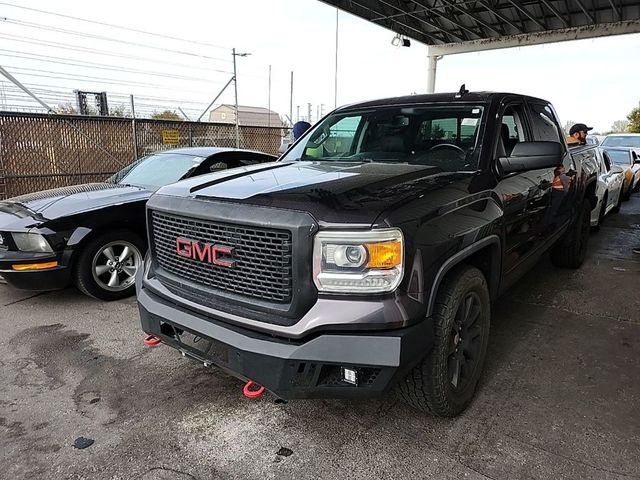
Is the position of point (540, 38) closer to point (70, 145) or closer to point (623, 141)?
point (623, 141)

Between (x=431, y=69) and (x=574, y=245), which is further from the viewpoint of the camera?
(x=431, y=69)

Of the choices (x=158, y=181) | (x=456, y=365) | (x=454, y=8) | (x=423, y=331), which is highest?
(x=454, y=8)

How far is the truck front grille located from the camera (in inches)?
85.2

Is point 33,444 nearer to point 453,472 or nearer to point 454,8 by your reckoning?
point 453,472

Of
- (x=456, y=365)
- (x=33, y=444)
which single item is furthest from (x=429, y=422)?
(x=33, y=444)

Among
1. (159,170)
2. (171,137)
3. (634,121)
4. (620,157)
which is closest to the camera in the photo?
(159,170)

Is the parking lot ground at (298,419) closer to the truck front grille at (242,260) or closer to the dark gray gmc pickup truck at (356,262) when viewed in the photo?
the dark gray gmc pickup truck at (356,262)

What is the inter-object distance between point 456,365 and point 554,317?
6.90ft

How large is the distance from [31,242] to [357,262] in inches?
133

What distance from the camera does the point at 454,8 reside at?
15.0m

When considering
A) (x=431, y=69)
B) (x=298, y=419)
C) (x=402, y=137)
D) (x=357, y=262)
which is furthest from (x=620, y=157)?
(x=357, y=262)

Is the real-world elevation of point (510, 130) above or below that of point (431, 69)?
below

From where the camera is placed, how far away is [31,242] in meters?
4.15

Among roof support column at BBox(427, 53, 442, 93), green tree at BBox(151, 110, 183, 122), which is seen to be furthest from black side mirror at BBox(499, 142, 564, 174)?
roof support column at BBox(427, 53, 442, 93)
